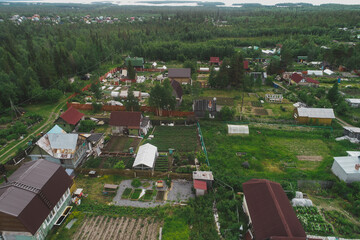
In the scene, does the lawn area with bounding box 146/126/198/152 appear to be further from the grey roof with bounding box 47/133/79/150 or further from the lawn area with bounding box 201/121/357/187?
the grey roof with bounding box 47/133/79/150

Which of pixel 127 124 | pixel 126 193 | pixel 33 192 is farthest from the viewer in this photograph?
pixel 127 124

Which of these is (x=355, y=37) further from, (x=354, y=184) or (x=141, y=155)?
(x=141, y=155)

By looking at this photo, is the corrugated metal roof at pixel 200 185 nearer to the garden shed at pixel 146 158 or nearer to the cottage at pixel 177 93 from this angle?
the garden shed at pixel 146 158

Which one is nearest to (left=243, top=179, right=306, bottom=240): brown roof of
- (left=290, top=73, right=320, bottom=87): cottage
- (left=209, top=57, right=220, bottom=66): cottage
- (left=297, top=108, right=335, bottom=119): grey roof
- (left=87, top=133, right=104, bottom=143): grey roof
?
(left=87, top=133, right=104, bottom=143): grey roof

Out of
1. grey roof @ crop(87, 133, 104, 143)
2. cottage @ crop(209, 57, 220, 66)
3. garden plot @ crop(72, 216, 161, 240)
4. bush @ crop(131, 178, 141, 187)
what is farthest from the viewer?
cottage @ crop(209, 57, 220, 66)

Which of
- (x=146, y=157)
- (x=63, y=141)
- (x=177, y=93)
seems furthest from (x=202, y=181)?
(x=177, y=93)

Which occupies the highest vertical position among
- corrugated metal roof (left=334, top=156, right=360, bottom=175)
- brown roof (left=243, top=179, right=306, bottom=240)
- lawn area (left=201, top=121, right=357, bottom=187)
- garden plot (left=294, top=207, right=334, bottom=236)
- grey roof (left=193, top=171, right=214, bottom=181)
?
brown roof (left=243, top=179, right=306, bottom=240)

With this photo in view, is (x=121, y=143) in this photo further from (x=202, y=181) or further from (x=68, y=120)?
(x=202, y=181)
